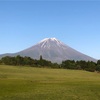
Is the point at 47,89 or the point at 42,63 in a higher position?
the point at 42,63

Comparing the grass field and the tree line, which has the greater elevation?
the tree line

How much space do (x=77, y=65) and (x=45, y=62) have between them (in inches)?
844

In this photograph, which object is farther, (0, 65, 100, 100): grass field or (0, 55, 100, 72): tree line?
(0, 55, 100, 72): tree line

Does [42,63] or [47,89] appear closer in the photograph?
[47,89]

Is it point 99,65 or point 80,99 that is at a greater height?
point 99,65

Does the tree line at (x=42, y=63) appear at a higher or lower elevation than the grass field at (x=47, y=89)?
higher

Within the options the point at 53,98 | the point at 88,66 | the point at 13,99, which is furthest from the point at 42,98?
the point at 88,66

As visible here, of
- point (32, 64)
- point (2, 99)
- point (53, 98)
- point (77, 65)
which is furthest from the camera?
point (77, 65)

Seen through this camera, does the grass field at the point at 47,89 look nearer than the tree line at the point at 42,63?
Yes

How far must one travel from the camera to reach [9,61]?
167875 mm

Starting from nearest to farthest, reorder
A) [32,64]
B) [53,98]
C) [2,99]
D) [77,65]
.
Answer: [2,99]
[53,98]
[32,64]
[77,65]

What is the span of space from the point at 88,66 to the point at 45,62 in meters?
27.8

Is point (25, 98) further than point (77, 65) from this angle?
No

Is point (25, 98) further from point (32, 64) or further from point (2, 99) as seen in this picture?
point (32, 64)
